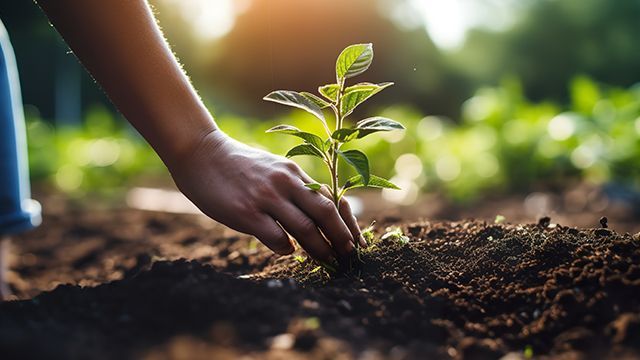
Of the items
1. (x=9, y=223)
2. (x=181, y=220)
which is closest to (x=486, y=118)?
(x=181, y=220)

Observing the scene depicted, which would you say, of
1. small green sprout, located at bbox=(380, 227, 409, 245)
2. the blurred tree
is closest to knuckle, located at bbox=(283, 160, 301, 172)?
small green sprout, located at bbox=(380, 227, 409, 245)

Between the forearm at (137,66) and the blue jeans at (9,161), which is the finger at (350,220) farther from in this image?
the blue jeans at (9,161)

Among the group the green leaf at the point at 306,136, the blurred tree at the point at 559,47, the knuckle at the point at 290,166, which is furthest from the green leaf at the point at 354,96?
the blurred tree at the point at 559,47

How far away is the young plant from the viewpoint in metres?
1.63

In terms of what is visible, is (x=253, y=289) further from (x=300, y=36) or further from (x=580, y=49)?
(x=300, y=36)

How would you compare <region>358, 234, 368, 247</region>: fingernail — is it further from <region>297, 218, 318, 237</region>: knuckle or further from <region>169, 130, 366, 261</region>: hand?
<region>297, 218, 318, 237</region>: knuckle

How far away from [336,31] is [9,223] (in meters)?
9.14

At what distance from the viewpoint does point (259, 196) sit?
161 cm

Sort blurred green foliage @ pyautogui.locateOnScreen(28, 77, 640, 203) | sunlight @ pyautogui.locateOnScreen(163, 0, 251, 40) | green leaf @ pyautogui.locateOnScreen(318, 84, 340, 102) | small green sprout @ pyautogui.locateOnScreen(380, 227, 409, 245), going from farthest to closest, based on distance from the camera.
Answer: sunlight @ pyautogui.locateOnScreen(163, 0, 251, 40) < blurred green foliage @ pyautogui.locateOnScreen(28, 77, 640, 203) < small green sprout @ pyautogui.locateOnScreen(380, 227, 409, 245) < green leaf @ pyautogui.locateOnScreen(318, 84, 340, 102)

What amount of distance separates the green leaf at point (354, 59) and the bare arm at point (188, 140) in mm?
296

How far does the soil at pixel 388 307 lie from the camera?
1220 millimetres

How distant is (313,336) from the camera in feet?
4.02

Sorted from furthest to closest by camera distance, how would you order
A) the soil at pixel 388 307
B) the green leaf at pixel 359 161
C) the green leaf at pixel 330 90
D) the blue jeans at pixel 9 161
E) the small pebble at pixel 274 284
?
1. the blue jeans at pixel 9 161
2. the green leaf at pixel 330 90
3. the green leaf at pixel 359 161
4. the small pebble at pixel 274 284
5. the soil at pixel 388 307

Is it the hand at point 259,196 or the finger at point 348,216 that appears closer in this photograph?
the hand at point 259,196
